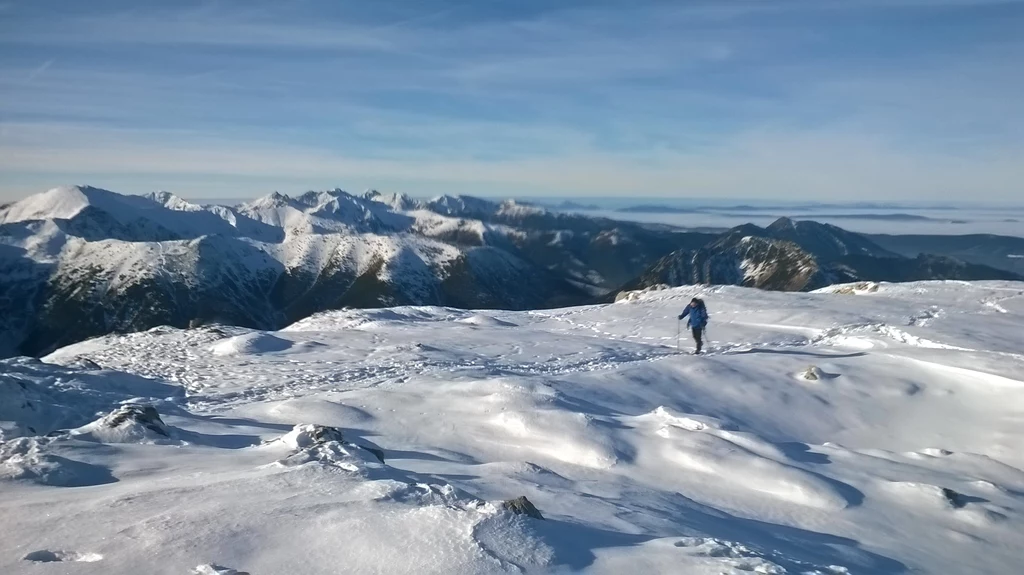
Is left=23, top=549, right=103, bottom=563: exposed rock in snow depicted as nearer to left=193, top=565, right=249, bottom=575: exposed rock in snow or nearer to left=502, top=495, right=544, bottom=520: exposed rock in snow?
left=193, top=565, right=249, bottom=575: exposed rock in snow

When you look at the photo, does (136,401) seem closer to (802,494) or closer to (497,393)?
(497,393)

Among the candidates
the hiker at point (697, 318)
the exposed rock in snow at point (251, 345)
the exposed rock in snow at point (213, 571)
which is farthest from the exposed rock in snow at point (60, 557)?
the hiker at point (697, 318)

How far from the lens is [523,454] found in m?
16.0

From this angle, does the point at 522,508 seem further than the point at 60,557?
Yes

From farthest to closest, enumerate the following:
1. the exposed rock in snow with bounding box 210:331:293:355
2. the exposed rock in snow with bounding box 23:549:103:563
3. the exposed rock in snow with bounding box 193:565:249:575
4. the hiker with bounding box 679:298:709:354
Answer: the exposed rock in snow with bounding box 210:331:293:355 < the hiker with bounding box 679:298:709:354 < the exposed rock in snow with bounding box 23:549:103:563 < the exposed rock in snow with bounding box 193:565:249:575

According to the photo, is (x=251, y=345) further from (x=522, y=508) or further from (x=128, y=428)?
(x=522, y=508)

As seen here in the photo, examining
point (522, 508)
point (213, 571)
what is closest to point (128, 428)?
point (213, 571)

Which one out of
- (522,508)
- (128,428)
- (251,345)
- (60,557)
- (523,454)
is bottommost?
(251,345)

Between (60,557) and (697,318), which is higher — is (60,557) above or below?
above

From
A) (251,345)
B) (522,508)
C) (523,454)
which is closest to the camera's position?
(522,508)

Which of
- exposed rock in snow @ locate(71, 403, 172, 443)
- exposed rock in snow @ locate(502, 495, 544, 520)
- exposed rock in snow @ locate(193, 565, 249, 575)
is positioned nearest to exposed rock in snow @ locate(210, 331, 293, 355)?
exposed rock in snow @ locate(71, 403, 172, 443)

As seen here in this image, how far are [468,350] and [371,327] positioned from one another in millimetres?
8711

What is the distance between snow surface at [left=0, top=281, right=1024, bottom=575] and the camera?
28.5 feet

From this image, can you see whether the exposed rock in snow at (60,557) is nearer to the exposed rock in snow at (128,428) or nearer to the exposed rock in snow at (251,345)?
the exposed rock in snow at (128,428)
